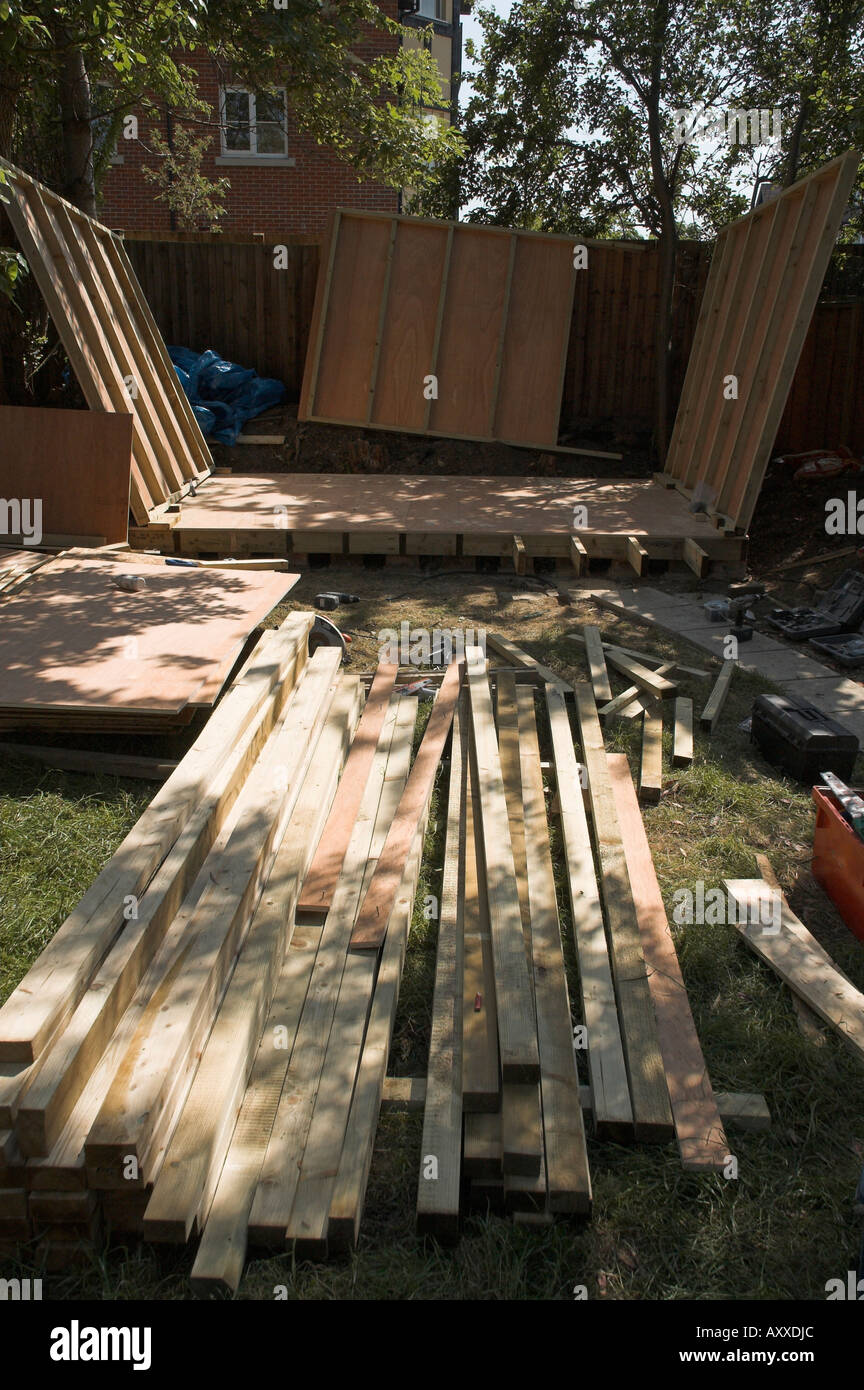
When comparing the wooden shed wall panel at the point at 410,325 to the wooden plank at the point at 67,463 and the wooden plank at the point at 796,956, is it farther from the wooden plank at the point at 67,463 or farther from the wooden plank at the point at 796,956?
the wooden plank at the point at 796,956

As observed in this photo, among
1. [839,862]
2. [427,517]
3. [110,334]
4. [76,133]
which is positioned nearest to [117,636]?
[839,862]

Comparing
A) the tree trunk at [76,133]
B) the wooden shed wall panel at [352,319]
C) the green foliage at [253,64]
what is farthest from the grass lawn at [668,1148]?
the wooden shed wall panel at [352,319]

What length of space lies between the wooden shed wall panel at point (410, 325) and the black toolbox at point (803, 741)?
790 cm

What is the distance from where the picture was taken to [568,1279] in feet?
7.87

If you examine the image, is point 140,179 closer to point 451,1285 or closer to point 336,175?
point 336,175

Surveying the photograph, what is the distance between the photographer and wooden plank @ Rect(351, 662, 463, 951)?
3.39 meters

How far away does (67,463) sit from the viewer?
7.73m

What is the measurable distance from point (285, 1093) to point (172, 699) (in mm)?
2485

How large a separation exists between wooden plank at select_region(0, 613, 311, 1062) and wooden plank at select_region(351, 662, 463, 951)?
730 mm

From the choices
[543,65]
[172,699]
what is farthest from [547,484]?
[172,699]

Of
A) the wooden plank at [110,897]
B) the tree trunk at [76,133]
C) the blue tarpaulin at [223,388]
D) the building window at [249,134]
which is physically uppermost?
the building window at [249,134]

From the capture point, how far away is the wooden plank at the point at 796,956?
3.28 m

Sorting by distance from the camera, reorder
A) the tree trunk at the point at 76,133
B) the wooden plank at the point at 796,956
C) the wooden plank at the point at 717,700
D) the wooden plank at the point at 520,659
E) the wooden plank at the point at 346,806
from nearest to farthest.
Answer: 1. the wooden plank at the point at 796,956
2. the wooden plank at the point at 346,806
3. the wooden plank at the point at 717,700
4. the wooden plank at the point at 520,659
5. the tree trunk at the point at 76,133

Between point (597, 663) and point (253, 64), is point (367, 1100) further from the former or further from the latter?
point (253, 64)
